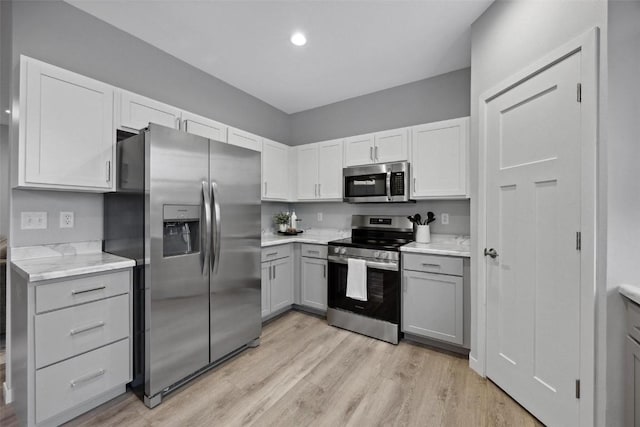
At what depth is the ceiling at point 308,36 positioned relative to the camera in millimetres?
1991

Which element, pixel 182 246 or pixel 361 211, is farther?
pixel 361 211

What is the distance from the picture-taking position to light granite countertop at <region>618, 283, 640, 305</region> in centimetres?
109

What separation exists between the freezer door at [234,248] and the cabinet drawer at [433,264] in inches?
56.8

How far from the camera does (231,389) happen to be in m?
1.88

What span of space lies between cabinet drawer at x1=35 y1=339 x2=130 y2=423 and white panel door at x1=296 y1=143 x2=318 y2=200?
2511 millimetres

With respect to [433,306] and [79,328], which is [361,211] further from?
[79,328]

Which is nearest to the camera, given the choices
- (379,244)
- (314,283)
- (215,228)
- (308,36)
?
(215,228)

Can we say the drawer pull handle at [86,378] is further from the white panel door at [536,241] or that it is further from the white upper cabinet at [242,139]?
the white panel door at [536,241]

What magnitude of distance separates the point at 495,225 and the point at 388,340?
1460 mm

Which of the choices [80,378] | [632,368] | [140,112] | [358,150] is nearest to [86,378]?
[80,378]

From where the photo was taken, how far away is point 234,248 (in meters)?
2.22

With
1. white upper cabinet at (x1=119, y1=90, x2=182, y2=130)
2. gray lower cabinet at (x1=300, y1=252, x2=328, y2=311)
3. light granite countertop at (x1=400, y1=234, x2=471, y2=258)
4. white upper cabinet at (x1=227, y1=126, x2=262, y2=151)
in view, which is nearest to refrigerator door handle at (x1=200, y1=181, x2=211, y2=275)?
white upper cabinet at (x1=119, y1=90, x2=182, y2=130)

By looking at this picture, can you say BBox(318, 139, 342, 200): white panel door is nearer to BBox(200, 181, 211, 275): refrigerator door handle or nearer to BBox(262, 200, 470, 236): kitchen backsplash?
BBox(262, 200, 470, 236): kitchen backsplash

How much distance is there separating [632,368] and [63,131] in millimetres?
3370
